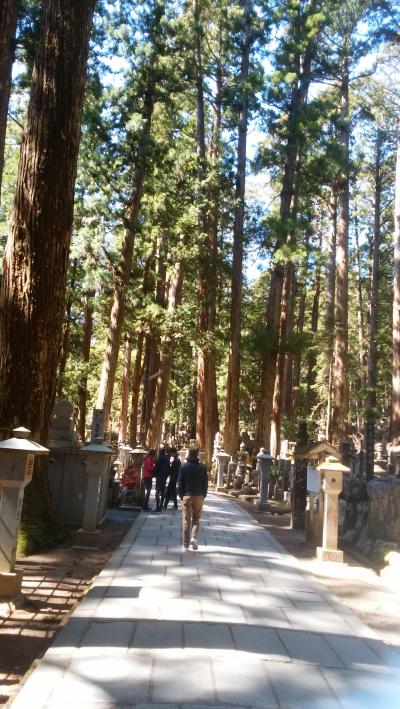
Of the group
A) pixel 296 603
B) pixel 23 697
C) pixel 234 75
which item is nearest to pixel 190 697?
pixel 23 697

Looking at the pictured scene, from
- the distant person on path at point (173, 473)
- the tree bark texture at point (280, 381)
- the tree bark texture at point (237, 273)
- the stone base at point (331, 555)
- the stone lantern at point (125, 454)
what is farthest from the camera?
the tree bark texture at point (280, 381)

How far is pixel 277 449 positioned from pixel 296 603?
57.8 feet

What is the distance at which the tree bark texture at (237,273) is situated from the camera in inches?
862

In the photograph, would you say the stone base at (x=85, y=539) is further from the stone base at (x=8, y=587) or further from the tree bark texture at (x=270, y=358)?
the tree bark texture at (x=270, y=358)

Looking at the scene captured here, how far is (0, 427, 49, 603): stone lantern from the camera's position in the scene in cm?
546

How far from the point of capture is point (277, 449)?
76.9 feet

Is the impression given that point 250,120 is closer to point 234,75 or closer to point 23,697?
point 234,75

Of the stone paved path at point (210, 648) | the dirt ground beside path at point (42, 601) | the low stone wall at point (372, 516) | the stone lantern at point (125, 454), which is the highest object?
the stone lantern at point (125, 454)

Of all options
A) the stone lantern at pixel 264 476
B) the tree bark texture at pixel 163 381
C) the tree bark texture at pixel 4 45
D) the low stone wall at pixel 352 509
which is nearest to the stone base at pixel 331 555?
the low stone wall at pixel 352 509

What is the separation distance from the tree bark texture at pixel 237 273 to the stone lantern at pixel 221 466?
0.93m

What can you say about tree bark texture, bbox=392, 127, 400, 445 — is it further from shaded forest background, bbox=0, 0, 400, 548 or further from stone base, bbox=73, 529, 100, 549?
stone base, bbox=73, 529, 100, 549

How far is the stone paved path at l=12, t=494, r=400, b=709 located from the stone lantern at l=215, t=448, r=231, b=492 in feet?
41.8

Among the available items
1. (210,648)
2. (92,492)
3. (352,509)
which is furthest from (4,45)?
(352,509)

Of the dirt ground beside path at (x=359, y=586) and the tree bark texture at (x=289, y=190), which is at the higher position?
the tree bark texture at (x=289, y=190)
